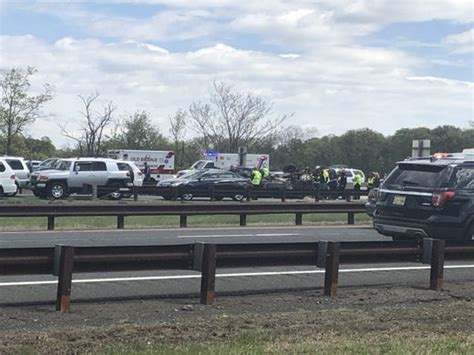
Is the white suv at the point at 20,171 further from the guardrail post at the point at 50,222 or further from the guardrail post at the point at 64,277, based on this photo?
the guardrail post at the point at 64,277

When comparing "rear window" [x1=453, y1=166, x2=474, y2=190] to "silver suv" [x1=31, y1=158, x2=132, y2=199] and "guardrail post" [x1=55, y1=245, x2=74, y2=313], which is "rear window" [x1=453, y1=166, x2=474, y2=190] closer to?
"guardrail post" [x1=55, y1=245, x2=74, y2=313]

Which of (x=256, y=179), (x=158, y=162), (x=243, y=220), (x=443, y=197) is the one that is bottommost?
(x=243, y=220)

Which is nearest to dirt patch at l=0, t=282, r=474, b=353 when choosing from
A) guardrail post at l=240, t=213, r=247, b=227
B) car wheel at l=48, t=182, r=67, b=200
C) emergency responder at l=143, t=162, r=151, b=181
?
guardrail post at l=240, t=213, r=247, b=227

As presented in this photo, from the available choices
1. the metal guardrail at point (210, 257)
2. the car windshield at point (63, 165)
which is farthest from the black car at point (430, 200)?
the car windshield at point (63, 165)

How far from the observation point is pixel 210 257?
884 centimetres

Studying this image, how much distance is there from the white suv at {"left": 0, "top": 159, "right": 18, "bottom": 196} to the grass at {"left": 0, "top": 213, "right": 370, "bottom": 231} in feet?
28.6

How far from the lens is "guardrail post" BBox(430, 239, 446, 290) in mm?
10062

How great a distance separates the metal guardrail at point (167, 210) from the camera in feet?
59.8

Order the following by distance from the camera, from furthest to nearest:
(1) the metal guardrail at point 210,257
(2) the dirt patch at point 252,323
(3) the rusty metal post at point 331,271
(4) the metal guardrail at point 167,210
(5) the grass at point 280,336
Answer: (4) the metal guardrail at point 167,210, (3) the rusty metal post at point 331,271, (1) the metal guardrail at point 210,257, (2) the dirt patch at point 252,323, (5) the grass at point 280,336

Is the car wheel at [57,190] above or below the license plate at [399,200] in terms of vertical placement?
below

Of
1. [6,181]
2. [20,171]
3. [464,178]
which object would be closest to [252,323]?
[464,178]

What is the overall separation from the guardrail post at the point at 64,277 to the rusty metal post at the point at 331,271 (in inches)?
127

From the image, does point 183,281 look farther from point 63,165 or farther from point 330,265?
point 63,165

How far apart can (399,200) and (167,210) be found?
8.30 m
